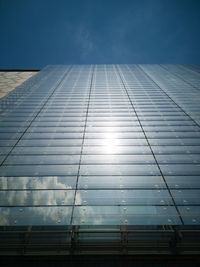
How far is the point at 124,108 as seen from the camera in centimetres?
2252

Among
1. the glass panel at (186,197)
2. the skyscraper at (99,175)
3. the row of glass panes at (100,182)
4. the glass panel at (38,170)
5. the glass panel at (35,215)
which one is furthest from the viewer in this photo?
the glass panel at (38,170)

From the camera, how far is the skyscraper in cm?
973

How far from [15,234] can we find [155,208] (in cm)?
485

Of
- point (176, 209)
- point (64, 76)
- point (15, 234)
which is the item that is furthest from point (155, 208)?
point (64, 76)

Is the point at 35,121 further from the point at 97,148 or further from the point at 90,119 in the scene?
the point at 97,148

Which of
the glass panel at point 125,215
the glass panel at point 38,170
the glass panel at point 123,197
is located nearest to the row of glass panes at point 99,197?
the glass panel at point 123,197

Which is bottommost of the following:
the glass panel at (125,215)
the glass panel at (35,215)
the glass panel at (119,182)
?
the glass panel at (35,215)

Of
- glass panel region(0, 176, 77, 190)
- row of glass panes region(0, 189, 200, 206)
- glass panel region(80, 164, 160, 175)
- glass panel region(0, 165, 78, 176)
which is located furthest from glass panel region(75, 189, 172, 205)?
glass panel region(0, 165, 78, 176)

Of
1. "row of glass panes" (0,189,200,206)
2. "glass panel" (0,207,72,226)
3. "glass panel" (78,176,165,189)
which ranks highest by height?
"glass panel" (78,176,165,189)

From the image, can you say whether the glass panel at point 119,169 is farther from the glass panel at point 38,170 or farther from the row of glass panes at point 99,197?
the row of glass panes at point 99,197

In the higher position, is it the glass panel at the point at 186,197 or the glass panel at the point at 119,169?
the glass panel at the point at 119,169

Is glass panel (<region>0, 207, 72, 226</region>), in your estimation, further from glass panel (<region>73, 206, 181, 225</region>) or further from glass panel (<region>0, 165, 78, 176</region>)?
glass panel (<region>0, 165, 78, 176</region>)

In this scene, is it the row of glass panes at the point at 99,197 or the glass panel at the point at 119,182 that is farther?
the glass panel at the point at 119,182

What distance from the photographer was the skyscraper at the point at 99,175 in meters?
9.73
